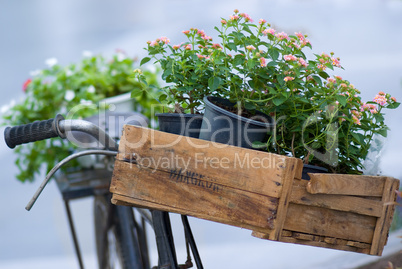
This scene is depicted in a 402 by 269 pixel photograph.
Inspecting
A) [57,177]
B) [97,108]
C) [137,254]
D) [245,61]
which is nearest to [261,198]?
[245,61]

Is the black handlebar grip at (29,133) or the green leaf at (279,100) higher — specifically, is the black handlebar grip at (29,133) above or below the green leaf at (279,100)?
below

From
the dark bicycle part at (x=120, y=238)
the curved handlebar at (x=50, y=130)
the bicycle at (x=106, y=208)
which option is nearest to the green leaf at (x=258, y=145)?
Result: the bicycle at (x=106, y=208)

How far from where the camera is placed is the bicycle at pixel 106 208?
1125 millimetres

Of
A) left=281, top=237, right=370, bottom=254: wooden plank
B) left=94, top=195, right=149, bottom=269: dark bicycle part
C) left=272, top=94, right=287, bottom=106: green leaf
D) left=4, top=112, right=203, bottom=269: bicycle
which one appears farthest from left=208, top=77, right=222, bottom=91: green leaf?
left=94, top=195, right=149, bottom=269: dark bicycle part

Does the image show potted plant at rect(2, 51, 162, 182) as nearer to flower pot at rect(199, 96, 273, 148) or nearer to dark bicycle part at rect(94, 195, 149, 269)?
dark bicycle part at rect(94, 195, 149, 269)

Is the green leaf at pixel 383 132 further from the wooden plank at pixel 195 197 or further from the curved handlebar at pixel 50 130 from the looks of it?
the curved handlebar at pixel 50 130

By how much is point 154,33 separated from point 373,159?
4.52 metres

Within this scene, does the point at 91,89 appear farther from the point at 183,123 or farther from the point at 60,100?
the point at 183,123

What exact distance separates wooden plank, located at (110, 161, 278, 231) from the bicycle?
6.8 inches

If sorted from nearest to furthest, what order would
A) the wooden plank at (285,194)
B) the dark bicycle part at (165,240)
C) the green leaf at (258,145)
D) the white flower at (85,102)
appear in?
the wooden plank at (285,194) → the green leaf at (258,145) → the dark bicycle part at (165,240) → the white flower at (85,102)

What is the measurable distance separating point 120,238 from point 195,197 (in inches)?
34.2

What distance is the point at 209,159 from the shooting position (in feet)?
3.08

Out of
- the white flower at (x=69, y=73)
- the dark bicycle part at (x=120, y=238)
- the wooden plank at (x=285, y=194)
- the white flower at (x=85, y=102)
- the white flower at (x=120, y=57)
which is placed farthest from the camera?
the white flower at (x=120, y=57)

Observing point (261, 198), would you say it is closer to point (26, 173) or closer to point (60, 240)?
point (26, 173)
